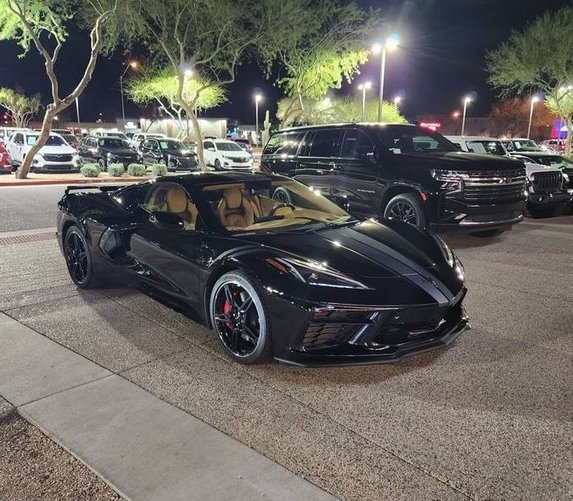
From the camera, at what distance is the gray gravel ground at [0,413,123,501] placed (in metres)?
2.45

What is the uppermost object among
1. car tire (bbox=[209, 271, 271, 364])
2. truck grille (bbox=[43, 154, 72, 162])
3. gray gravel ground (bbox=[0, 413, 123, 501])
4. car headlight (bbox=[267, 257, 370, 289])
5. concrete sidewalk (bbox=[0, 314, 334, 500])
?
truck grille (bbox=[43, 154, 72, 162])

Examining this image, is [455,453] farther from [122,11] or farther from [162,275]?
[122,11]

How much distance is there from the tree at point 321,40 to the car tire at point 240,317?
760 inches

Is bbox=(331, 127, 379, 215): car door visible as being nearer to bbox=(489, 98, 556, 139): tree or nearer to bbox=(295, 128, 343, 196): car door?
bbox=(295, 128, 343, 196): car door

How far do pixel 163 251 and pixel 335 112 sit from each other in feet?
136

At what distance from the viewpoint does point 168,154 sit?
25.2 m

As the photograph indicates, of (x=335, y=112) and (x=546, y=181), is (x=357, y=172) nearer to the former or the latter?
(x=546, y=181)

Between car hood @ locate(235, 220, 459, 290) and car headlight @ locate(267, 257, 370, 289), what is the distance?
6 centimetres

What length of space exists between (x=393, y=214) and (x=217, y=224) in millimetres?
4509

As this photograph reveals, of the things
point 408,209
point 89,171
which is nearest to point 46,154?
point 89,171

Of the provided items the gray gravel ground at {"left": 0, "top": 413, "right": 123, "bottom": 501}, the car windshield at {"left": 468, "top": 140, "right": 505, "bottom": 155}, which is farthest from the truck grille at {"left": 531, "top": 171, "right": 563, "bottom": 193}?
the gray gravel ground at {"left": 0, "top": 413, "right": 123, "bottom": 501}

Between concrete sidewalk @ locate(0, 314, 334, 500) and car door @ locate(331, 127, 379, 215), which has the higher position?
car door @ locate(331, 127, 379, 215)

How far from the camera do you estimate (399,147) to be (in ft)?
27.6

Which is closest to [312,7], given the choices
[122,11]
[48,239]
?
[122,11]
